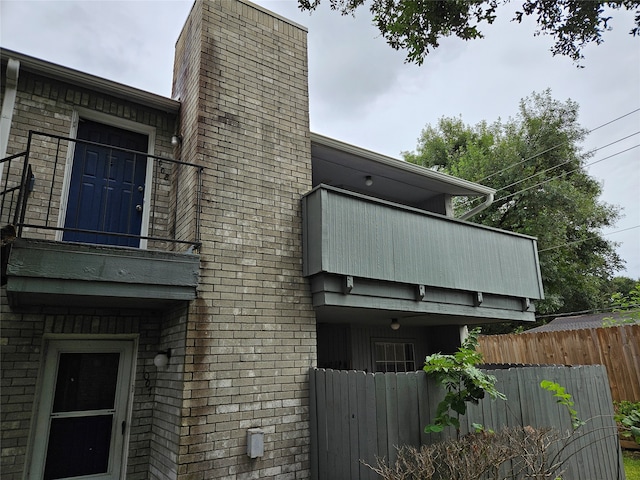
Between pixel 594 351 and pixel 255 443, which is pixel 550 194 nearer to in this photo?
pixel 594 351

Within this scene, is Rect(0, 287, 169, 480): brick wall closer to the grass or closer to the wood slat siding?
the wood slat siding

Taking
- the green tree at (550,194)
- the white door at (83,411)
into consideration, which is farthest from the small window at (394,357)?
the green tree at (550,194)

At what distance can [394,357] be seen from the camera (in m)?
8.27

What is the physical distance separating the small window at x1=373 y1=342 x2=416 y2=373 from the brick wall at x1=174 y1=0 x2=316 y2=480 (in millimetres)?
3381

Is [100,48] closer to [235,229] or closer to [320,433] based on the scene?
[235,229]

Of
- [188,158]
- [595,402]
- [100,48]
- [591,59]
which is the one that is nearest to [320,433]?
[188,158]

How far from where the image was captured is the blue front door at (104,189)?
516 centimetres

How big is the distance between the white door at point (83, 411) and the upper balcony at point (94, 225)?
764 mm

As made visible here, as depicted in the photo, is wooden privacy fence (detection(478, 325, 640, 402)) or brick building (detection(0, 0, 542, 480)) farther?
wooden privacy fence (detection(478, 325, 640, 402))

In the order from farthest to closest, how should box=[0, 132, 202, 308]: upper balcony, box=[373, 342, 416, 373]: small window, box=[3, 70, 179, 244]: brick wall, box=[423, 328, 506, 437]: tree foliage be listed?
box=[373, 342, 416, 373]: small window → box=[3, 70, 179, 244]: brick wall → box=[423, 328, 506, 437]: tree foliage → box=[0, 132, 202, 308]: upper balcony

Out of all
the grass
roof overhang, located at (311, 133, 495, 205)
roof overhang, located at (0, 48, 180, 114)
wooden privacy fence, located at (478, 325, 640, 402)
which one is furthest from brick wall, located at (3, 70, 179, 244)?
the grass

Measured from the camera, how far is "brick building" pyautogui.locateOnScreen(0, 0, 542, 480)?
414 centimetres

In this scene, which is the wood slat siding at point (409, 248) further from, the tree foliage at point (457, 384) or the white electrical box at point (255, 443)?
the white electrical box at point (255, 443)

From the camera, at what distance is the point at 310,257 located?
5.11 meters
